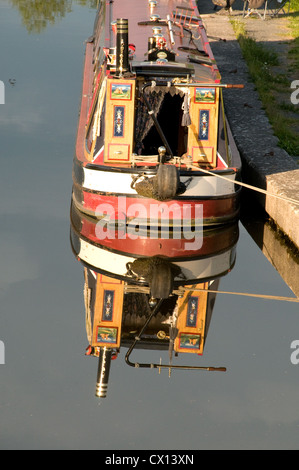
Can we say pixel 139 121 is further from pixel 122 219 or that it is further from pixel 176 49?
pixel 122 219

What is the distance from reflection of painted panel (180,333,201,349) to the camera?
9.45 metres

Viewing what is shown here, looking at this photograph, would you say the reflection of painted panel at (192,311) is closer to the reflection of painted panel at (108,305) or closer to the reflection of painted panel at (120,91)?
the reflection of painted panel at (108,305)

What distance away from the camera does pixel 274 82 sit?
1656 centimetres

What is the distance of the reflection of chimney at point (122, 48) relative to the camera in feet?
37.4

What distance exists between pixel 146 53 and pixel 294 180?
2722mm

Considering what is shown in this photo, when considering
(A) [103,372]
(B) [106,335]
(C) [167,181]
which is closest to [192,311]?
(B) [106,335]

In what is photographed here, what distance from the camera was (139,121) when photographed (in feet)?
42.8

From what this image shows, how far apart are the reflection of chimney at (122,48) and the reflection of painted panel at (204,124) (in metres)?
1.12

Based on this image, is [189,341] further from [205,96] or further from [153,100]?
[153,100]

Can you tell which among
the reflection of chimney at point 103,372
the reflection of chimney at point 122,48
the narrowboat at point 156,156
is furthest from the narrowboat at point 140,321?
the reflection of chimney at point 122,48

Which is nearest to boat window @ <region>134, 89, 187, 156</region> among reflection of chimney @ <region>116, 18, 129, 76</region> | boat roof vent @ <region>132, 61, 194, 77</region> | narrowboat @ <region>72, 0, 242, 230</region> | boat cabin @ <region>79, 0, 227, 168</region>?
boat cabin @ <region>79, 0, 227, 168</region>

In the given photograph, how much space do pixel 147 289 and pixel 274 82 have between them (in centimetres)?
720

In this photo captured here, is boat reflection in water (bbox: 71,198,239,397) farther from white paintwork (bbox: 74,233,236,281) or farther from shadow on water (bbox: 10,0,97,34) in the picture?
shadow on water (bbox: 10,0,97,34)
